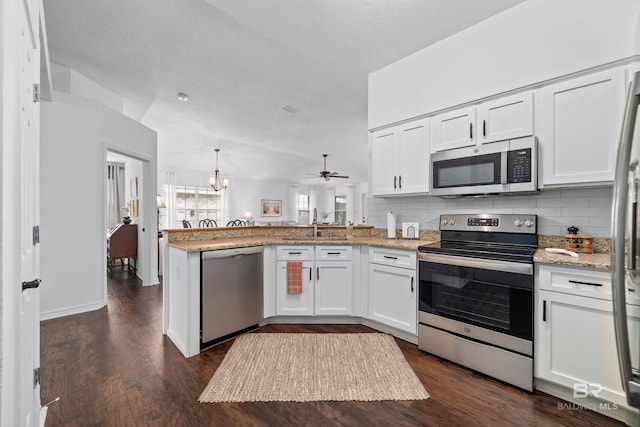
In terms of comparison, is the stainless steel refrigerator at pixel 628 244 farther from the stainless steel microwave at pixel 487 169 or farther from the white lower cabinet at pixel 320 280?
the white lower cabinet at pixel 320 280

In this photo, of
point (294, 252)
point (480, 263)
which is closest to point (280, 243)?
point (294, 252)

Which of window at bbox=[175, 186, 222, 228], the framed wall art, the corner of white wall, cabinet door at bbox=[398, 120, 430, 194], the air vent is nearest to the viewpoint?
cabinet door at bbox=[398, 120, 430, 194]

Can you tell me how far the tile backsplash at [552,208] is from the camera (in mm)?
2100

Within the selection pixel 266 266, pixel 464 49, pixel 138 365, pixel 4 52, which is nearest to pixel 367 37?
pixel 464 49

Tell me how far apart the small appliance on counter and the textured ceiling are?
173cm

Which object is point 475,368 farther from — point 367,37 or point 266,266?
point 367,37

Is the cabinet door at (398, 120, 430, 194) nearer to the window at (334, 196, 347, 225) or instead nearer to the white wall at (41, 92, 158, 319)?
the white wall at (41, 92, 158, 319)

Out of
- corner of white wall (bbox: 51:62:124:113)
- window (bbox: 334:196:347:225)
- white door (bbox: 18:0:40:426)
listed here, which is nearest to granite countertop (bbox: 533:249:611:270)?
white door (bbox: 18:0:40:426)

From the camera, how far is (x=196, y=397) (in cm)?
183

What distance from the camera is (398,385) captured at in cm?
196

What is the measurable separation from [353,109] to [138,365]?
4.17 m

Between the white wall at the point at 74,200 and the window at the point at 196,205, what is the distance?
4.93 metres

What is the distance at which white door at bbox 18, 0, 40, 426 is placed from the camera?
1088 mm

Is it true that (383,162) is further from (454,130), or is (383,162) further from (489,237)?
(489,237)
